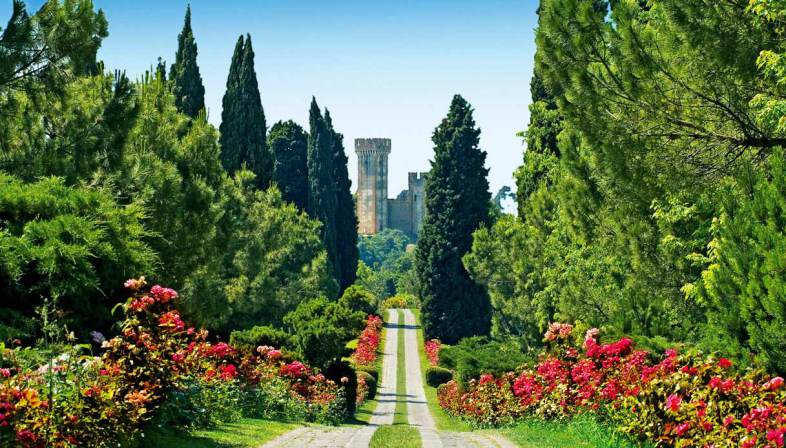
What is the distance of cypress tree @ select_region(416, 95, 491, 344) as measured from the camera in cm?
4975

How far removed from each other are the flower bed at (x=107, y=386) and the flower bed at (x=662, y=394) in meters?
5.29

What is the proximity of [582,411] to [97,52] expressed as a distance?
9.73m

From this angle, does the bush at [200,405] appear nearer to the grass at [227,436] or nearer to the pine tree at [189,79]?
the grass at [227,436]

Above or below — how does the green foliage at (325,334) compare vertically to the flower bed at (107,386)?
below

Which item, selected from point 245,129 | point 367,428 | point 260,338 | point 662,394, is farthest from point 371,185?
point 662,394

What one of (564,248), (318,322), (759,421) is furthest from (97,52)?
(564,248)

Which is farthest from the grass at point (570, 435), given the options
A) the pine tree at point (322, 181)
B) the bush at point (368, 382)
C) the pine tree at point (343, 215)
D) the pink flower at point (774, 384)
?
the pine tree at point (343, 215)

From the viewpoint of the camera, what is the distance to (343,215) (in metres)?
66.1

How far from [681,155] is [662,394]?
14.7 feet

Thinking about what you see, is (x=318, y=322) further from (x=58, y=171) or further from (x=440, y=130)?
(x=440, y=130)

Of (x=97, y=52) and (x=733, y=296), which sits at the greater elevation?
(x=97, y=52)

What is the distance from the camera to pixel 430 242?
167 feet

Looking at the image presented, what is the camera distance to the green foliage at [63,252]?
9.33 m

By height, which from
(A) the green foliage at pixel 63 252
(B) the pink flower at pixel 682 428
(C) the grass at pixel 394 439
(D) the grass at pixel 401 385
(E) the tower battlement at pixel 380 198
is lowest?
(D) the grass at pixel 401 385
